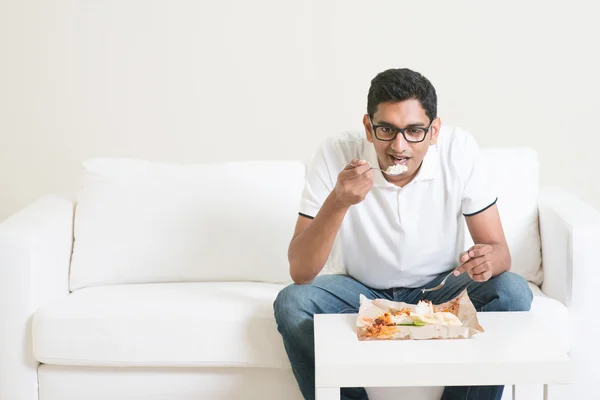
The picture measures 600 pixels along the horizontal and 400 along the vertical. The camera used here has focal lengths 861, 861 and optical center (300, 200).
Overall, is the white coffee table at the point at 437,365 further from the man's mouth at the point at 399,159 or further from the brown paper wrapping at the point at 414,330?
the man's mouth at the point at 399,159

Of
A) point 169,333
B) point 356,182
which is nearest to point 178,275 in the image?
point 169,333

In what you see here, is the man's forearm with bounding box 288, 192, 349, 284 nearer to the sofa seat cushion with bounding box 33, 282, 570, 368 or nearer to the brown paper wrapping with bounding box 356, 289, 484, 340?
the sofa seat cushion with bounding box 33, 282, 570, 368

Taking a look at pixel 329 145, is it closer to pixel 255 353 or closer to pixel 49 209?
pixel 255 353

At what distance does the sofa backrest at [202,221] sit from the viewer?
110 inches

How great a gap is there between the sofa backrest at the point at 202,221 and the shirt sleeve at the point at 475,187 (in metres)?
0.35

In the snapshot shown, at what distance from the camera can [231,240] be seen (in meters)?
2.82

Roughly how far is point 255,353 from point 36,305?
0.66m

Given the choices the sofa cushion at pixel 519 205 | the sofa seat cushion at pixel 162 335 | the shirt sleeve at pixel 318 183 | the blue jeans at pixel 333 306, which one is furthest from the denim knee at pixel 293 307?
the sofa cushion at pixel 519 205

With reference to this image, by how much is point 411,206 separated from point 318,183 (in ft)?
0.88

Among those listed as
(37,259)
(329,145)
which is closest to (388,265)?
(329,145)

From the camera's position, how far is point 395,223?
7.93 feet

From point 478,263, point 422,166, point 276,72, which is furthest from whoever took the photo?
point 276,72

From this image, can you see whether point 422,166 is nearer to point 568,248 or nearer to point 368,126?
point 368,126

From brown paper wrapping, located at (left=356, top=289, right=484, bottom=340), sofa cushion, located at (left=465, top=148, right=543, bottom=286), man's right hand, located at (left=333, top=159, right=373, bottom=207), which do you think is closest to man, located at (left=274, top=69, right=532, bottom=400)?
man's right hand, located at (left=333, top=159, right=373, bottom=207)
